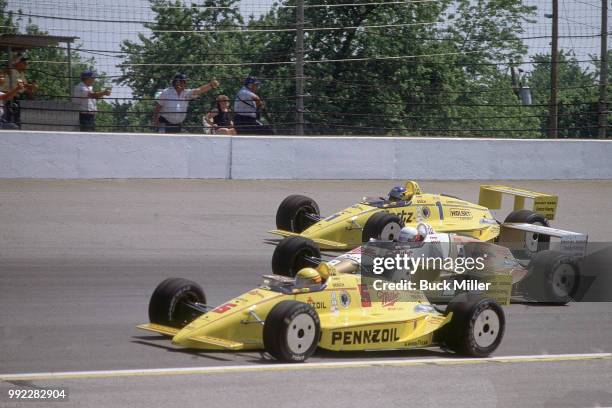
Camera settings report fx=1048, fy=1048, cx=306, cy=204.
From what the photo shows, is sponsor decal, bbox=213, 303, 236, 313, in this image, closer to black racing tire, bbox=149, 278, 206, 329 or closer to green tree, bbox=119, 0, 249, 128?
black racing tire, bbox=149, 278, 206, 329

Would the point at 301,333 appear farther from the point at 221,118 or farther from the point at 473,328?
the point at 221,118

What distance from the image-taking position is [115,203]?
1655cm

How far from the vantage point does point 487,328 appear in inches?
349

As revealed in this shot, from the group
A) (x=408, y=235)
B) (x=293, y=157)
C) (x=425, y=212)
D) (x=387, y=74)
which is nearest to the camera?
(x=408, y=235)

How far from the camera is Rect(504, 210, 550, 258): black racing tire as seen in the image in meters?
12.9

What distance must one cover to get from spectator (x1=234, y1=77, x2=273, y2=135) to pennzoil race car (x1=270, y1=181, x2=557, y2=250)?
540 centimetres

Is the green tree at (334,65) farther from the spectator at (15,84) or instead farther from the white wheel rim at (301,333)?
the white wheel rim at (301,333)

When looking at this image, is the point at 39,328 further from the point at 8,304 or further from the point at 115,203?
the point at 115,203

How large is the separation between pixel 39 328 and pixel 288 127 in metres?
10.9

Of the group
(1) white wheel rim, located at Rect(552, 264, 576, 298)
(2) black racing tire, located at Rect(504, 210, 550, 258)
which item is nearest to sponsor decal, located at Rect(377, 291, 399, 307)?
(1) white wheel rim, located at Rect(552, 264, 576, 298)

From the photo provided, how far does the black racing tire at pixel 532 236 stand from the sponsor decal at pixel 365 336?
13.5 feet

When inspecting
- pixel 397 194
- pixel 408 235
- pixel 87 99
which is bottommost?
pixel 408 235

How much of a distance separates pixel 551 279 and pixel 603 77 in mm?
11531

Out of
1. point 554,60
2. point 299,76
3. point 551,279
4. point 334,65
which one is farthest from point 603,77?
point 551,279
